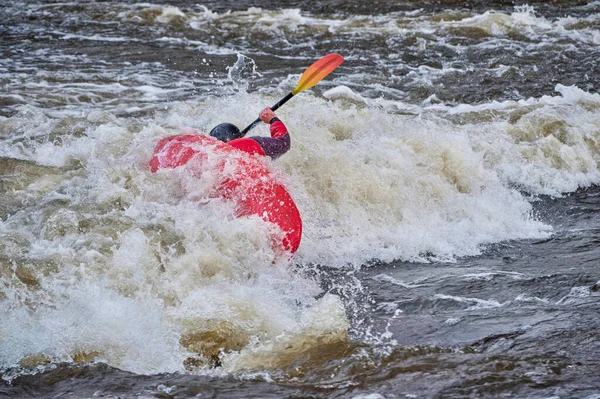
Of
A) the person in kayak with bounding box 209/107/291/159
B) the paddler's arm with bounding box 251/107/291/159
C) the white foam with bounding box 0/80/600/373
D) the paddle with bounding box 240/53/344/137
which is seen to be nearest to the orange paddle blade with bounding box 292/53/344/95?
the paddle with bounding box 240/53/344/137

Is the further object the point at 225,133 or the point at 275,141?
the point at 225,133

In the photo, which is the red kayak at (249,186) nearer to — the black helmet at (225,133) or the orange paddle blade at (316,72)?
the black helmet at (225,133)

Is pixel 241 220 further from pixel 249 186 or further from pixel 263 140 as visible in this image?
pixel 263 140

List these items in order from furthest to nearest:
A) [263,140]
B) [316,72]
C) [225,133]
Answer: [316,72]
[225,133]
[263,140]

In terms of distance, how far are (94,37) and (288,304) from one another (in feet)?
26.8

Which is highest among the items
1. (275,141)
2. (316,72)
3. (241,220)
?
(316,72)

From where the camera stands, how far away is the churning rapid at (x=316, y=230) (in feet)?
11.2

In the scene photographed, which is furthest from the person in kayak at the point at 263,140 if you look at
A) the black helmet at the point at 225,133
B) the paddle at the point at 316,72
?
the paddle at the point at 316,72

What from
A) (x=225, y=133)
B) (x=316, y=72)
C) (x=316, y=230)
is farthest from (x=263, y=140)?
(x=316, y=72)

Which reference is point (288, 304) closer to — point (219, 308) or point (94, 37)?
point (219, 308)

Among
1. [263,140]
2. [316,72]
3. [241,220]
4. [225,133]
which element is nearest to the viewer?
[241,220]

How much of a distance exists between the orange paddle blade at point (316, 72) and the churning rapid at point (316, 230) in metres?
0.42

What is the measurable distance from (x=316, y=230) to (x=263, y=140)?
0.72 meters

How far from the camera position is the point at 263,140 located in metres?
5.27
